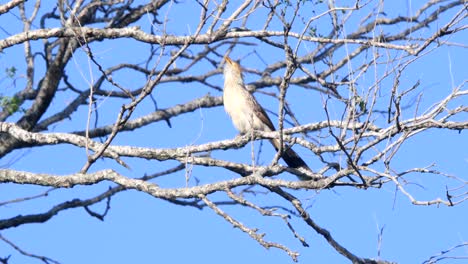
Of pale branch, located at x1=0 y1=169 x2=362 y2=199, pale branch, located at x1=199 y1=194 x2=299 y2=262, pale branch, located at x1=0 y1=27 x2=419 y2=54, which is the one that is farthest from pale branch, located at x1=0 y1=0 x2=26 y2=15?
pale branch, located at x1=199 y1=194 x2=299 y2=262

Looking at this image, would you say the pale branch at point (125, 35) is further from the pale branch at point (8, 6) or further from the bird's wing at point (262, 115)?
the bird's wing at point (262, 115)

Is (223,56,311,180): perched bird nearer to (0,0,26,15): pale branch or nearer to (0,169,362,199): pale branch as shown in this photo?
(0,0,26,15): pale branch

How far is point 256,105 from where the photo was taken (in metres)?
10.4

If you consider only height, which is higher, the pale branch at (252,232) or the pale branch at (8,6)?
the pale branch at (8,6)

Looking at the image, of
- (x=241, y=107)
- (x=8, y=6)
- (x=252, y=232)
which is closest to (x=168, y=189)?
(x=252, y=232)

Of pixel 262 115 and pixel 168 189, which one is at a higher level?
pixel 262 115

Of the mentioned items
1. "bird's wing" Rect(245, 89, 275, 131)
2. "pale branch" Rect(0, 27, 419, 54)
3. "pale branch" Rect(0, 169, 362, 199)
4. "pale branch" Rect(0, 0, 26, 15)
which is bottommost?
"pale branch" Rect(0, 169, 362, 199)

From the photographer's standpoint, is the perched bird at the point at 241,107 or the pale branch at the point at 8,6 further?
the perched bird at the point at 241,107

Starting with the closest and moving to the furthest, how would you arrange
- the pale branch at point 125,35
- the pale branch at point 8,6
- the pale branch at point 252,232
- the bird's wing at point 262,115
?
the pale branch at point 252,232 < the pale branch at point 125,35 < the pale branch at point 8,6 < the bird's wing at point 262,115

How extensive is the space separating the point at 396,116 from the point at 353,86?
0.44 metres

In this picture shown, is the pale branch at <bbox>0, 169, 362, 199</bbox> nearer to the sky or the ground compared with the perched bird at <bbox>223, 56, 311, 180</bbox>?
nearer to the ground

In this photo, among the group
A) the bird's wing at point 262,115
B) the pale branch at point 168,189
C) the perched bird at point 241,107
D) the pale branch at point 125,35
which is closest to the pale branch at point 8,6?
the pale branch at point 125,35

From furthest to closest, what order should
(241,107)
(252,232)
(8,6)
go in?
(241,107), (8,6), (252,232)

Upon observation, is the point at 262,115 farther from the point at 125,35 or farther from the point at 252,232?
the point at 252,232
